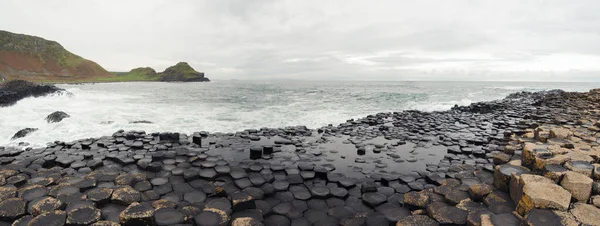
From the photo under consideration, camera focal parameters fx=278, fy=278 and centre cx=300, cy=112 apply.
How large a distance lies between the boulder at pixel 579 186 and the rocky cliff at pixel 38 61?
112 metres

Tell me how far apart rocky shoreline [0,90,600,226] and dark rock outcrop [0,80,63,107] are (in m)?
19.5

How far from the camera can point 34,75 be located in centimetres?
9244

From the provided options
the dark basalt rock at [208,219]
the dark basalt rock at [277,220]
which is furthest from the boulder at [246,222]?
the dark basalt rock at [277,220]

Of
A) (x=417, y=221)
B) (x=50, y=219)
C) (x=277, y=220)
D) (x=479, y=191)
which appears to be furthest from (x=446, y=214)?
(x=50, y=219)

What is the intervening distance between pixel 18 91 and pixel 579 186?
3695 cm

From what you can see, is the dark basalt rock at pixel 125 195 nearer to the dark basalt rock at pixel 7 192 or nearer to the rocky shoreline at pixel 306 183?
the rocky shoreline at pixel 306 183

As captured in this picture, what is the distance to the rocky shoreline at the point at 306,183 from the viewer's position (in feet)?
14.9

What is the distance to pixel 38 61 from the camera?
100938 mm

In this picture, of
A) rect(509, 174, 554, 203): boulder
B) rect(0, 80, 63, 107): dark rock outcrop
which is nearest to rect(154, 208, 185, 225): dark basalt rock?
rect(509, 174, 554, 203): boulder

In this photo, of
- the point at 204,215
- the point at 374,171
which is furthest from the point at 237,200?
the point at 374,171

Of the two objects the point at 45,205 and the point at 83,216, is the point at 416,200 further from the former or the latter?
the point at 45,205

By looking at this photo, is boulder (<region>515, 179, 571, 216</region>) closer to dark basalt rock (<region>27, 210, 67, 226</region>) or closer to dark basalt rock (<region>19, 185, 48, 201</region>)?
dark basalt rock (<region>27, 210, 67, 226</region>)

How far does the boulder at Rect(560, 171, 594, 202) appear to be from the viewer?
4.46 m

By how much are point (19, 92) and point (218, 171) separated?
29.9 metres
